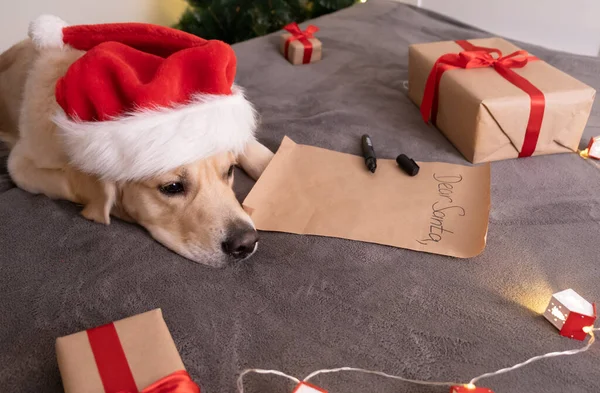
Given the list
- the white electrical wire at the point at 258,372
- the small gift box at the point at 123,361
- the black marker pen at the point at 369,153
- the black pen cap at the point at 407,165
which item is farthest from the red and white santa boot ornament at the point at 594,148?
the small gift box at the point at 123,361

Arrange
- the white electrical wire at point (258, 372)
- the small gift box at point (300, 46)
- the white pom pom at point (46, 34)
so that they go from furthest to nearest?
1. the small gift box at point (300, 46)
2. the white pom pom at point (46, 34)
3. the white electrical wire at point (258, 372)

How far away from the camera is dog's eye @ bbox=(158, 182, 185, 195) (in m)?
1.12

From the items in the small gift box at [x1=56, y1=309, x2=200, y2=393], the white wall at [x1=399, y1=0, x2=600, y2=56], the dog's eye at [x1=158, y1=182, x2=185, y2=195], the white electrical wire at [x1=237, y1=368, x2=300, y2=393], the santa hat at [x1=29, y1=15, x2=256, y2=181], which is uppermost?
the santa hat at [x1=29, y1=15, x2=256, y2=181]

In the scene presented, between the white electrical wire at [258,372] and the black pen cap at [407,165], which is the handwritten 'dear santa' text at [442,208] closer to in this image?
the black pen cap at [407,165]

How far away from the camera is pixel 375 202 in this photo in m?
1.28

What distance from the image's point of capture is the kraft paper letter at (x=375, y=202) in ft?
3.85

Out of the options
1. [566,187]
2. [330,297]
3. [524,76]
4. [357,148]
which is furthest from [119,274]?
[524,76]

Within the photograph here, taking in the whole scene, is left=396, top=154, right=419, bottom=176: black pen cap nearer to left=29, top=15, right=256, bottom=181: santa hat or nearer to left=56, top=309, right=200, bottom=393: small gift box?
left=29, top=15, right=256, bottom=181: santa hat

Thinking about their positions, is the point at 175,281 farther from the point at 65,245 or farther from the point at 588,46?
the point at 588,46

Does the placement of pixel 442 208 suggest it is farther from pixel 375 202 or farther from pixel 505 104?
pixel 505 104

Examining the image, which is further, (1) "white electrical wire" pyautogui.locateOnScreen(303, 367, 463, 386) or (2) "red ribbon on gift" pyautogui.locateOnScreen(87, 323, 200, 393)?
(1) "white electrical wire" pyautogui.locateOnScreen(303, 367, 463, 386)

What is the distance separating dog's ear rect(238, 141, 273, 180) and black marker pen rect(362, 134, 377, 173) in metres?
0.28

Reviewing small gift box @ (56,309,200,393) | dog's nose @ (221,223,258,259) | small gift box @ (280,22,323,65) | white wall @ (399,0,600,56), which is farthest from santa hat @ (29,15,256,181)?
white wall @ (399,0,600,56)

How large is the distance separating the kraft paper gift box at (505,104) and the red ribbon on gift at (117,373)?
108 centimetres
